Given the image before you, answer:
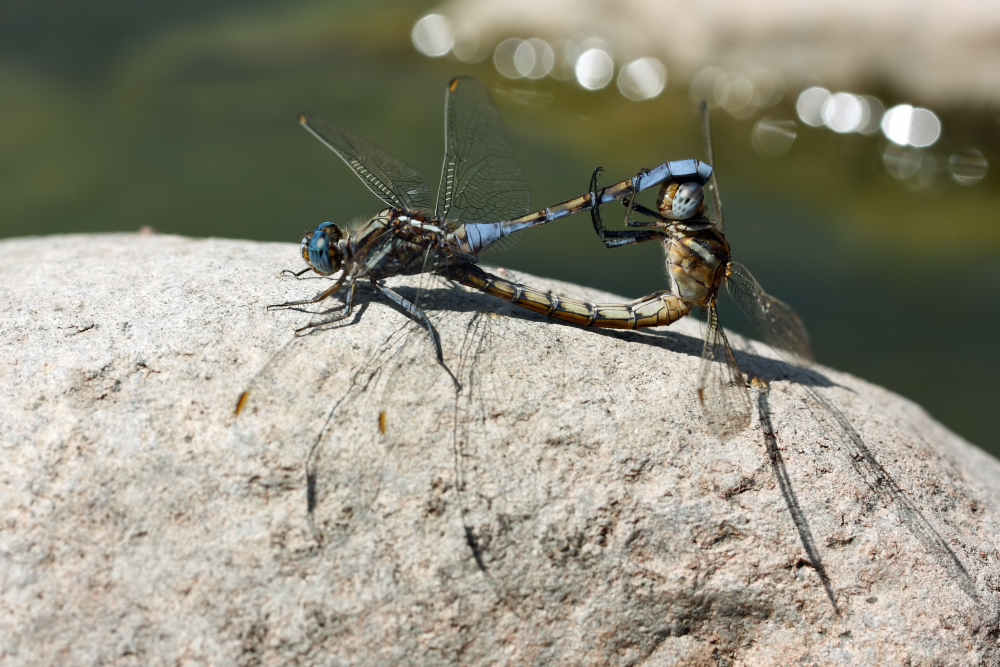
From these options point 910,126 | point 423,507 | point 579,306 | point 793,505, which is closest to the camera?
point 423,507

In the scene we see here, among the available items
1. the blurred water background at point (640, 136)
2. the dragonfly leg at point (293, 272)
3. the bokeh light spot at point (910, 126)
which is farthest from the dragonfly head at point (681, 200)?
the bokeh light spot at point (910, 126)

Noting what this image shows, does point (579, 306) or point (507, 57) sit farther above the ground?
point (507, 57)

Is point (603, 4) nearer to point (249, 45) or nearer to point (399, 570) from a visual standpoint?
point (249, 45)

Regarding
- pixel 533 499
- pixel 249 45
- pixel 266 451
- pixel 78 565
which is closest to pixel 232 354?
pixel 266 451

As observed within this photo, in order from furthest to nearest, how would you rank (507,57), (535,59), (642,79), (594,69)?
(507,57) → (535,59) → (594,69) → (642,79)

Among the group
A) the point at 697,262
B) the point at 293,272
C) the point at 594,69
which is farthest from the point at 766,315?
the point at 594,69

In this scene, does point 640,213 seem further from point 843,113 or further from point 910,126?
point 910,126

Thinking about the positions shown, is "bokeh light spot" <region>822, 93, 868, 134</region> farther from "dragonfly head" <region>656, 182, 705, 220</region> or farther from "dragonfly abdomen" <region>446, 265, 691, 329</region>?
"dragonfly abdomen" <region>446, 265, 691, 329</region>
